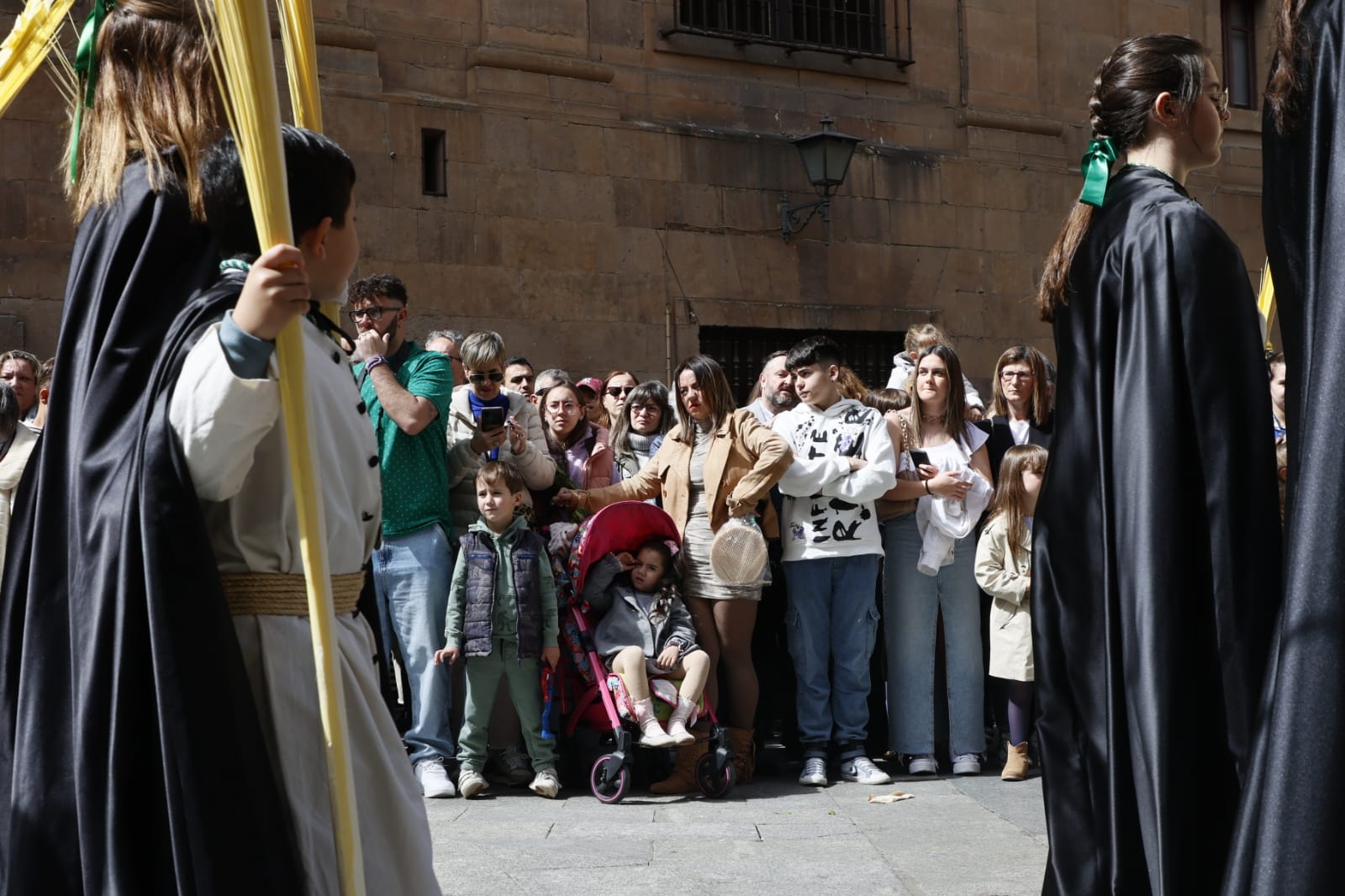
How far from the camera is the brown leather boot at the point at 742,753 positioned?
7.18m

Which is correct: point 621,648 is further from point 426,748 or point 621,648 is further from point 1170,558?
point 1170,558

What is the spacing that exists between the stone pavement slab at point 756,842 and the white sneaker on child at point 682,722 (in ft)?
0.85

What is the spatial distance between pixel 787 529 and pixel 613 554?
860 millimetres

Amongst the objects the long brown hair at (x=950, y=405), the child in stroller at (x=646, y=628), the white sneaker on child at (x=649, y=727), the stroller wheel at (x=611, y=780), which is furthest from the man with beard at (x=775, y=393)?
the stroller wheel at (x=611, y=780)

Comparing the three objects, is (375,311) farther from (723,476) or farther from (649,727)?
(649,727)

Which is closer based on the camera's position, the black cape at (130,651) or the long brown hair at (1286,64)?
the long brown hair at (1286,64)

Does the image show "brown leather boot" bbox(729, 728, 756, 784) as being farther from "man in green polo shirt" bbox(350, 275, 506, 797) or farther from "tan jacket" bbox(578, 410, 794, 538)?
"man in green polo shirt" bbox(350, 275, 506, 797)

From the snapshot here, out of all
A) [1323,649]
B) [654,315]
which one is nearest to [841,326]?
[654,315]

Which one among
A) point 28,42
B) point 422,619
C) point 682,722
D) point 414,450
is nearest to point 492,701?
point 422,619

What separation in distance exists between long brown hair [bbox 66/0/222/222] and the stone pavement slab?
9.61 ft

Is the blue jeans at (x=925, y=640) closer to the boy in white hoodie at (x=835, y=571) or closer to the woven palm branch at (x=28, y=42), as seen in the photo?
the boy in white hoodie at (x=835, y=571)

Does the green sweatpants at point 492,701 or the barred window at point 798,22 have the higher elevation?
the barred window at point 798,22

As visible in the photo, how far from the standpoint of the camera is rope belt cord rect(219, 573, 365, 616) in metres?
2.62

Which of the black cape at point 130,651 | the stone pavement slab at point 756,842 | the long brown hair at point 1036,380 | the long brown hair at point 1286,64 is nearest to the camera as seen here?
the long brown hair at point 1286,64
